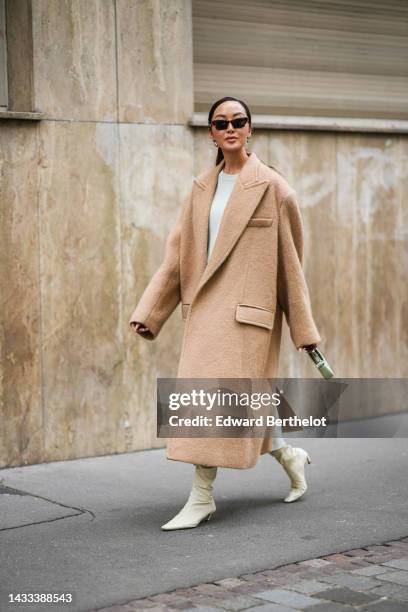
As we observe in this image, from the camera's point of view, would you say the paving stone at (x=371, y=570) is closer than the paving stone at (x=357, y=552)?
Yes

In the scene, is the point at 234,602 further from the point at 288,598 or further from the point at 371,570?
the point at 371,570

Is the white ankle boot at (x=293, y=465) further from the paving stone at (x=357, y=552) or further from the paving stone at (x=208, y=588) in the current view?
the paving stone at (x=208, y=588)

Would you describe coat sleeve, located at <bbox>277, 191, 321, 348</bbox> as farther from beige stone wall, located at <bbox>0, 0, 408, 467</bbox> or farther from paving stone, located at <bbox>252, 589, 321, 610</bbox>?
beige stone wall, located at <bbox>0, 0, 408, 467</bbox>

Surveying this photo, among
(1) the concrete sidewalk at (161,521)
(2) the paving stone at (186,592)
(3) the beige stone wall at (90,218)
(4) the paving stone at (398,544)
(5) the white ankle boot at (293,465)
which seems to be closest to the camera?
(2) the paving stone at (186,592)

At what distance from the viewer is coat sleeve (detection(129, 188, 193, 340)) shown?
18.9 feet

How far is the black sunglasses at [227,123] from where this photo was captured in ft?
18.6

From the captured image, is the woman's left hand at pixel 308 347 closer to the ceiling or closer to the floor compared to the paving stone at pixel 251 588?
closer to the ceiling

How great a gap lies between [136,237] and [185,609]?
3.72 m

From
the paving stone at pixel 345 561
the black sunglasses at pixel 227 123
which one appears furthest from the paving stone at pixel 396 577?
the black sunglasses at pixel 227 123

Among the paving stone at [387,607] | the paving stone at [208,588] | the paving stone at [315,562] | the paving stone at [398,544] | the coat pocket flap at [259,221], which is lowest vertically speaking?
the paving stone at [387,607]

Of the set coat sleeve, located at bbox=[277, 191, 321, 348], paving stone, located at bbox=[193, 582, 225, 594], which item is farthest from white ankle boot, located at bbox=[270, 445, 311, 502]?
paving stone, located at bbox=[193, 582, 225, 594]

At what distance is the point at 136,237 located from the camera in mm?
7555

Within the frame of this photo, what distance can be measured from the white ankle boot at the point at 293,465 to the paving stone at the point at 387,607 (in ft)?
5.75

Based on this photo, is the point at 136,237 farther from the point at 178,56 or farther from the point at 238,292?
the point at 238,292
